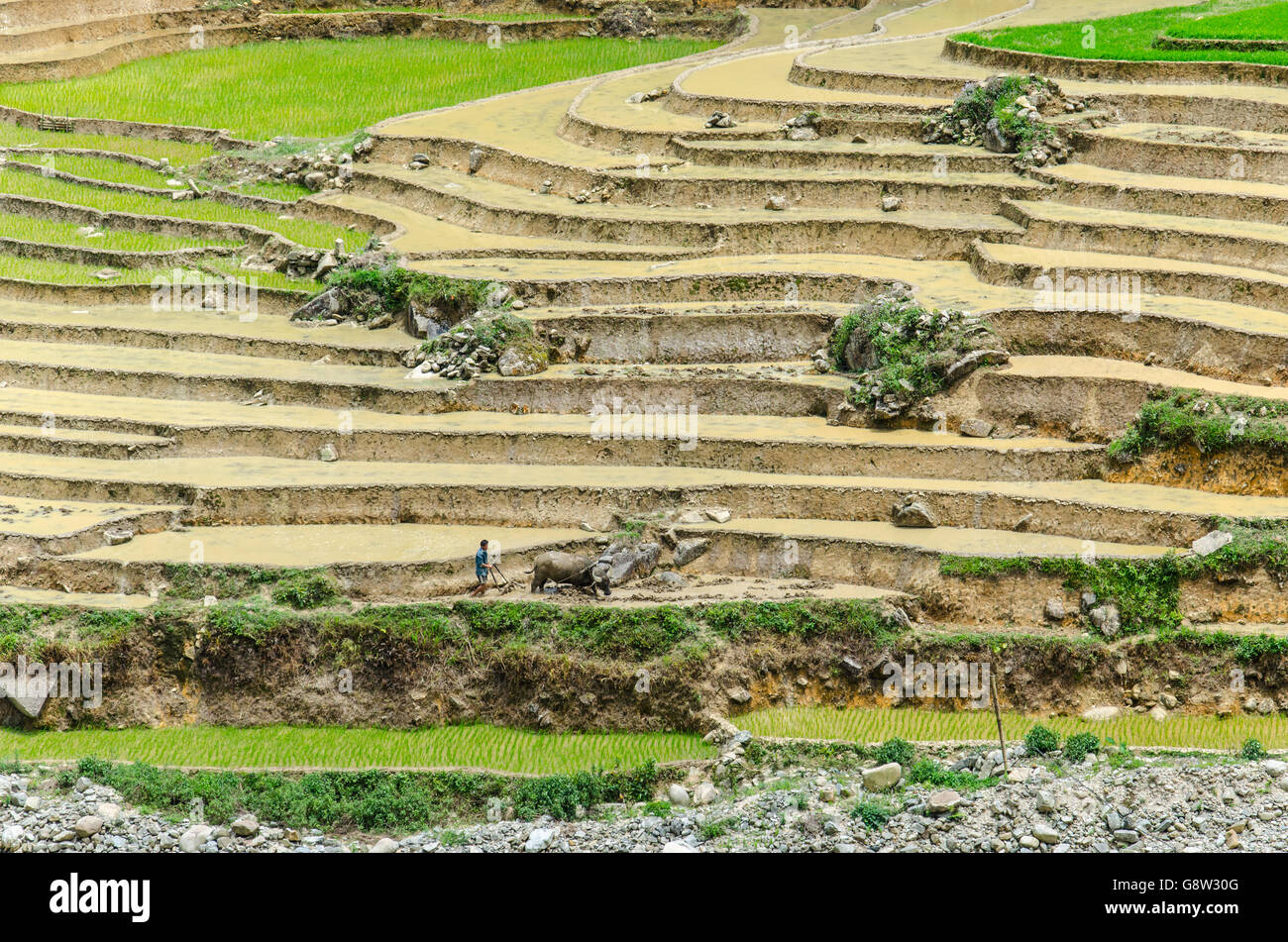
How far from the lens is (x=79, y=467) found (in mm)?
26797

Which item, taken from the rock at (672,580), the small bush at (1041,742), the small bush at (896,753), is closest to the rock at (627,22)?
the rock at (672,580)

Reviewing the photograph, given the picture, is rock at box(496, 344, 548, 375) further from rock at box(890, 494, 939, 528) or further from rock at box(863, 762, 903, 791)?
rock at box(863, 762, 903, 791)

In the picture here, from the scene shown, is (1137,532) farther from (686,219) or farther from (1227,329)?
(686,219)

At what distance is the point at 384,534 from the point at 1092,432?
9.46 meters

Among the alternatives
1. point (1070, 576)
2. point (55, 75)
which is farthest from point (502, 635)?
point (55, 75)

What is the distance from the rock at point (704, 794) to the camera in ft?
67.2

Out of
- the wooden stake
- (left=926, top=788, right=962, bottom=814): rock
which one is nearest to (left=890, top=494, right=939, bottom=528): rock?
the wooden stake

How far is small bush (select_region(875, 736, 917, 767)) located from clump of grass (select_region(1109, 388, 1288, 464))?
6.28 meters

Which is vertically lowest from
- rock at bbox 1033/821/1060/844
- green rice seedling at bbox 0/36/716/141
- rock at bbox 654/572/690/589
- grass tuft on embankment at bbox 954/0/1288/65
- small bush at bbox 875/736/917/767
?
small bush at bbox 875/736/917/767

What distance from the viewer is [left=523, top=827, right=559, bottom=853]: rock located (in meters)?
19.0

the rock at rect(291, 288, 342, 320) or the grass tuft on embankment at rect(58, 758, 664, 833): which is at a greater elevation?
the rock at rect(291, 288, 342, 320)

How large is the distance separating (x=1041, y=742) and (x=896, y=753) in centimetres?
152

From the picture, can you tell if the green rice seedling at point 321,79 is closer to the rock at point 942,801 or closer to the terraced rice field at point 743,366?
the terraced rice field at point 743,366

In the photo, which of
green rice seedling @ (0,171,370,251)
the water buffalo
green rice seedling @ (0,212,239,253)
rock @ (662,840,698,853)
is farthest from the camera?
green rice seedling @ (0,212,239,253)
